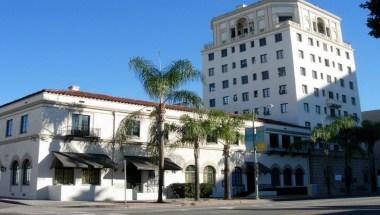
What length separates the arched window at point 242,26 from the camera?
2830 inches

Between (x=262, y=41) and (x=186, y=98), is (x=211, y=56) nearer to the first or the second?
(x=262, y=41)

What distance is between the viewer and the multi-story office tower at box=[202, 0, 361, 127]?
64438mm

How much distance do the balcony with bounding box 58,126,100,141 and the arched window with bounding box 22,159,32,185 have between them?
10.9 ft

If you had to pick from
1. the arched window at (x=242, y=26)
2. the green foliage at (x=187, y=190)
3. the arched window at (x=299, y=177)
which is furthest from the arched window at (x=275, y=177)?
the arched window at (x=242, y=26)

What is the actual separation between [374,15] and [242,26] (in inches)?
2394

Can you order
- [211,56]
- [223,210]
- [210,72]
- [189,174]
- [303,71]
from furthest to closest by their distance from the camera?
[211,56], [210,72], [303,71], [189,174], [223,210]

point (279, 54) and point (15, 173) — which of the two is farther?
point (279, 54)

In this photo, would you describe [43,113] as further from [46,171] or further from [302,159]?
[302,159]

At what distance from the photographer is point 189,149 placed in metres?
43.6

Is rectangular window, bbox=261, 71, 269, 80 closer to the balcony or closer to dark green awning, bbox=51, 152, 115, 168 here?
the balcony

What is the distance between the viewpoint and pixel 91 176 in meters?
36.2

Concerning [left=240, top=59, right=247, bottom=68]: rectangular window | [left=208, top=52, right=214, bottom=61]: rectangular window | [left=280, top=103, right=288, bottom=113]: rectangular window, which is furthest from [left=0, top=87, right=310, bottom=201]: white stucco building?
[left=208, top=52, right=214, bottom=61]: rectangular window

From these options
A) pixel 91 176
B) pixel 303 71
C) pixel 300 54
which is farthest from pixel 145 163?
pixel 300 54

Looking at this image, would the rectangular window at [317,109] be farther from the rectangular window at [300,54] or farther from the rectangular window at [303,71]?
the rectangular window at [300,54]
